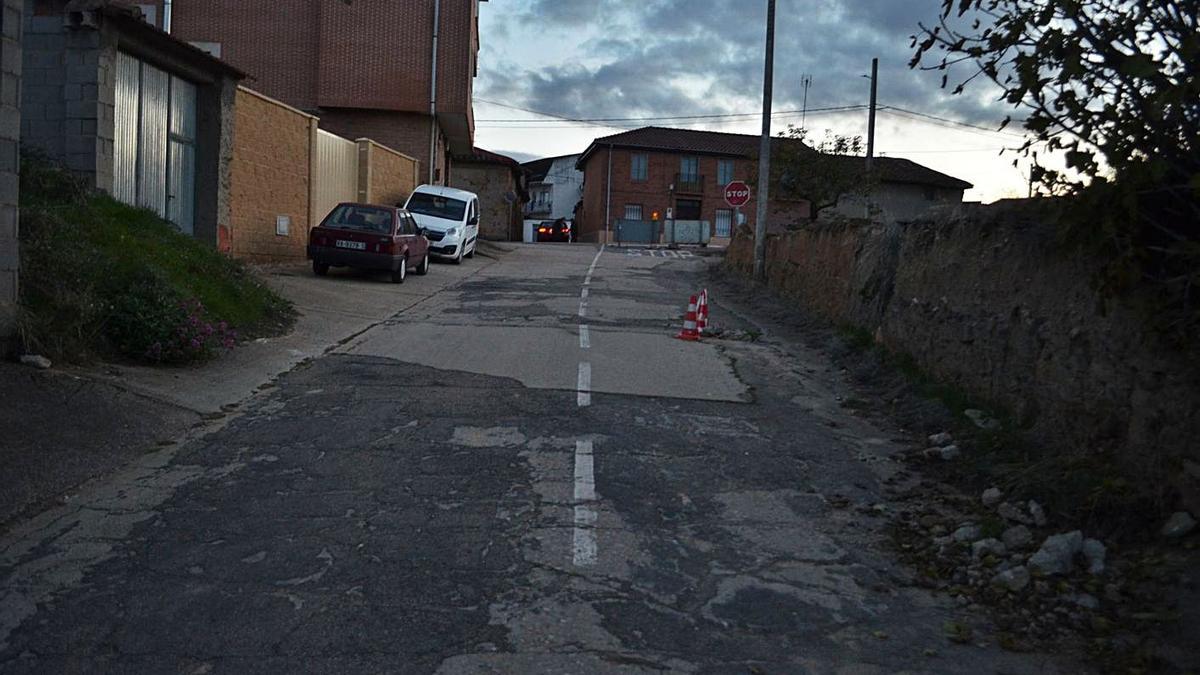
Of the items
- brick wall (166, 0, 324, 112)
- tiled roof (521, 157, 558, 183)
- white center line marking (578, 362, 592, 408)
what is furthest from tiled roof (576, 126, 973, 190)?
white center line marking (578, 362, 592, 408)

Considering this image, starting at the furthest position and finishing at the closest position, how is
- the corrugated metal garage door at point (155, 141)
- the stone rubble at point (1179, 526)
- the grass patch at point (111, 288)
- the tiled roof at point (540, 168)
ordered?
the tiled roof at point (540, 168) → the corrugated metal garage door at point (155, 141) → the grass patch at point (111, 288) → the stone rubble at point (1179, 526)

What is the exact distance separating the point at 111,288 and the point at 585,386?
4.60 metres

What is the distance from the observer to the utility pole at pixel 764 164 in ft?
76.4

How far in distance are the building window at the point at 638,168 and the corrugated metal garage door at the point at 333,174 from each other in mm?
41008

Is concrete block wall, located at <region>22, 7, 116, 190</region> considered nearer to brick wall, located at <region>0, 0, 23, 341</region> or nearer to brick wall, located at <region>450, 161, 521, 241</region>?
brick wall, located at <region>0, 0, 23, 341</region>

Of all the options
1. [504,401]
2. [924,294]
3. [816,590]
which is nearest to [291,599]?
[816,590]

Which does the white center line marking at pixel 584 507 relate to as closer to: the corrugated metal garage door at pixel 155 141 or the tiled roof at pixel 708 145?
the corrugated metal garage door at pixel 155 141

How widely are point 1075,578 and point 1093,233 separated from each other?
2.05m

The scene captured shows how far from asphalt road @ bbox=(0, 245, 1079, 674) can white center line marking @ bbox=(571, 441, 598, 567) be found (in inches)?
0.9

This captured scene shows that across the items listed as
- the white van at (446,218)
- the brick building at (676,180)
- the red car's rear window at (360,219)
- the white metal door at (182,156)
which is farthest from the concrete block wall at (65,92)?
the brick building at (676,180)

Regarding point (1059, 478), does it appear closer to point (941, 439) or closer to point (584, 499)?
point (941, 439)

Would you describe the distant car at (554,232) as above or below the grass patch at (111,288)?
above

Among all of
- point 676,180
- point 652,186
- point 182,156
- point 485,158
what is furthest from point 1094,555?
point 676,180

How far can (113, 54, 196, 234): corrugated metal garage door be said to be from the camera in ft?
50.2
